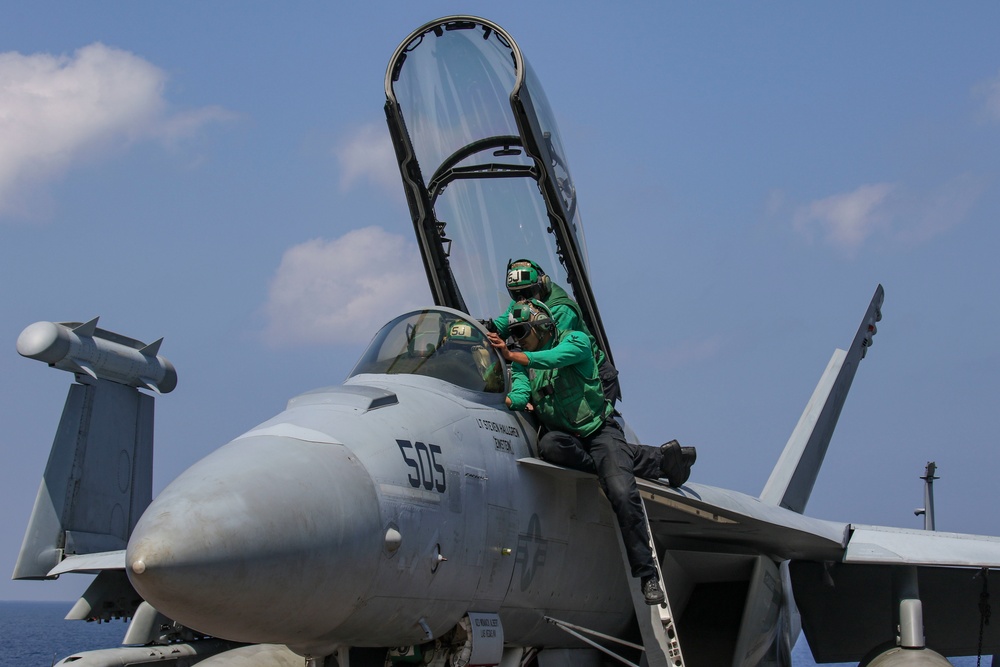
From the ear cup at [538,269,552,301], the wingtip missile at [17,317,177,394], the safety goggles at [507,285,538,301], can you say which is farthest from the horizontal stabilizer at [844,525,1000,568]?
the wingtip missile at [17,317,177,394]

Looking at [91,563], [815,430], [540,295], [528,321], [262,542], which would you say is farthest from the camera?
[815,430]

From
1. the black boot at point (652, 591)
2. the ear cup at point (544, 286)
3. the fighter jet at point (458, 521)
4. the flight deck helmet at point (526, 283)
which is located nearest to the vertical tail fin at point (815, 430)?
the fighter jet at point (458, 521)

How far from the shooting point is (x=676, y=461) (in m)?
7.17

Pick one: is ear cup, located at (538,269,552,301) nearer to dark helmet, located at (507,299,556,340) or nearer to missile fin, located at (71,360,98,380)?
dark helmet, located at (507,299,556,340)

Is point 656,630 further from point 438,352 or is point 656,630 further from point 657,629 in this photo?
point 438,352

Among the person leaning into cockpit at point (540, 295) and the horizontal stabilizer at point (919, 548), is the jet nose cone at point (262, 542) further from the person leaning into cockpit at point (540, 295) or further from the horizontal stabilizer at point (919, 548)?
the horizontal stabilizer at point (919, 548)

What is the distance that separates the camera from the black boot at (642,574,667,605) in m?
6.34

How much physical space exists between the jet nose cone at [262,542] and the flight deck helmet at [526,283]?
2.64 metres

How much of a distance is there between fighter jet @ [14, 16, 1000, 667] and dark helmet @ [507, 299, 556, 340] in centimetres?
26

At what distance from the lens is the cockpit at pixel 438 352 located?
21.1 feet

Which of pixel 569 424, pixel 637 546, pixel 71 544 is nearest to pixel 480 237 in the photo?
pixel 569 424

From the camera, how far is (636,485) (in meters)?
6.54

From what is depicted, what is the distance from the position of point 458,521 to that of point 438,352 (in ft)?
4.37

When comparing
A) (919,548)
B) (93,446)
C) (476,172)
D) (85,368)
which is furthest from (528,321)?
(93,446)
